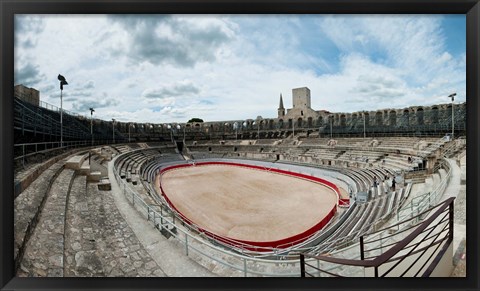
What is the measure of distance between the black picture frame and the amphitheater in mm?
188

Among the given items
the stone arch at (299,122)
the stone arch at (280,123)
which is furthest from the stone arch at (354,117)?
the stone arch at (280,123)

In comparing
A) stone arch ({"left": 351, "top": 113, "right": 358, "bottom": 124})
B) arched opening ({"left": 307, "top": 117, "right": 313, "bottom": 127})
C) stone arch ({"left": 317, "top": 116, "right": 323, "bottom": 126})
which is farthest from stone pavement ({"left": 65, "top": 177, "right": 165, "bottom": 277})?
arched opening ({"left": 307, "top": 117, "right": 313, "bottom": 127})

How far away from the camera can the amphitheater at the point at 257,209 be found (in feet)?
10.3

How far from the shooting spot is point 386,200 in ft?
30.7

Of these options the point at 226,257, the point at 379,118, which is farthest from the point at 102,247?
the point at 379,118

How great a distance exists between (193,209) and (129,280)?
9805 mm

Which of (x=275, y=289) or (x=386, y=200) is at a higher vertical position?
(x=275, y=289)

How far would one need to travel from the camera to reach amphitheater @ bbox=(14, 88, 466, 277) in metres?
3.14

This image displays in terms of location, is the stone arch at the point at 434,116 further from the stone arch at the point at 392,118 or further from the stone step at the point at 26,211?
the stone step at the point at 26,211

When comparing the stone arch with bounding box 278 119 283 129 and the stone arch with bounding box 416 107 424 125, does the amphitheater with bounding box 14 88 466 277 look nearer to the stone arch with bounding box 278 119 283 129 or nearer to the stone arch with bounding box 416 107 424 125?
the stone arch with bounding box 416 107 424 125

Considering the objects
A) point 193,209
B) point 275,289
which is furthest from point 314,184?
point 275,289

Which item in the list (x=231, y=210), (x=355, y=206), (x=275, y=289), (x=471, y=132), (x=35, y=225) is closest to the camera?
(x=275, y=289)

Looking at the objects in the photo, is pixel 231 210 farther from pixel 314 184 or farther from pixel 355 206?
pixel 314 184
